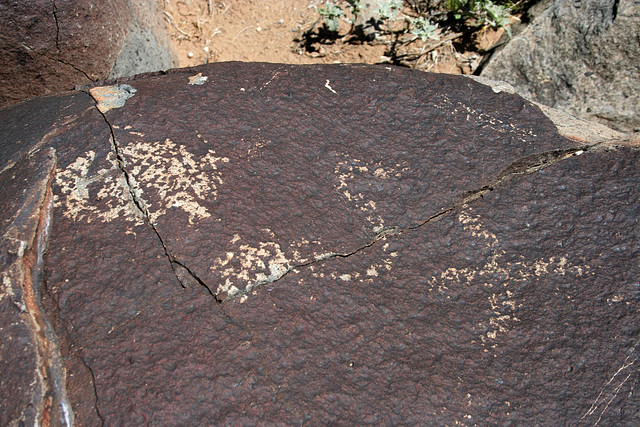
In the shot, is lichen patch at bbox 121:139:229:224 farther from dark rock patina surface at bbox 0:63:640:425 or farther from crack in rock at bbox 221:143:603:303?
crack in rock at bbox 221:143:603:303

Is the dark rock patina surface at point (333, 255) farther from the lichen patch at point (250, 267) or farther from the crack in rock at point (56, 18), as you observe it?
the crack in rock at point (56, 18)

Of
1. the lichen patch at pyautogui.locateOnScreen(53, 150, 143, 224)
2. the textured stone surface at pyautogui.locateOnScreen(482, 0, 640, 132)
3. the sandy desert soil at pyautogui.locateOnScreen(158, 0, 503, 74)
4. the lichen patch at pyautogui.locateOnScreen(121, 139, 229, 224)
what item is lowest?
the sandy desert soil at pyautogui.locateOnScreen(158, 0, 503, 74)

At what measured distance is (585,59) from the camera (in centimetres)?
234

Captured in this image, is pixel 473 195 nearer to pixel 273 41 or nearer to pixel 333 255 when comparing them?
pixel 333 255

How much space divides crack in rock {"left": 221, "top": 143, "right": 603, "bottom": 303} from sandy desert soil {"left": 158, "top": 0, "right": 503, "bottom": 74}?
1764 mm

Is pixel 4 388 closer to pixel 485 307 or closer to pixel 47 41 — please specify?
pixel 485 307

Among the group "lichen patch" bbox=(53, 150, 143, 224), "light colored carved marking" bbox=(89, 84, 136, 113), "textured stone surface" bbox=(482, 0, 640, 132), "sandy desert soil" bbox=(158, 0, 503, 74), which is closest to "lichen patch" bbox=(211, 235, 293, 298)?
"lichen patch" bbox=(53, 150, 143, 224)

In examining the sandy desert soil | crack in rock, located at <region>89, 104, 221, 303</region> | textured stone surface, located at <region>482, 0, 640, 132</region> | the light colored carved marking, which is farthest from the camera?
the sandy desert soil

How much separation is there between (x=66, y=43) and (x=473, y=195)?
5.84 feet

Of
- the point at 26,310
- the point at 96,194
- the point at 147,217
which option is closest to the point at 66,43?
the point at 96,194

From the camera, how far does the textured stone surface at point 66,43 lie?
1964 millimetres

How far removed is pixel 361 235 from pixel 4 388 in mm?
805

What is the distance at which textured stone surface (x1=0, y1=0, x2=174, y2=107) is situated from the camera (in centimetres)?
196

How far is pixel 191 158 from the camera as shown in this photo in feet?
4.21
